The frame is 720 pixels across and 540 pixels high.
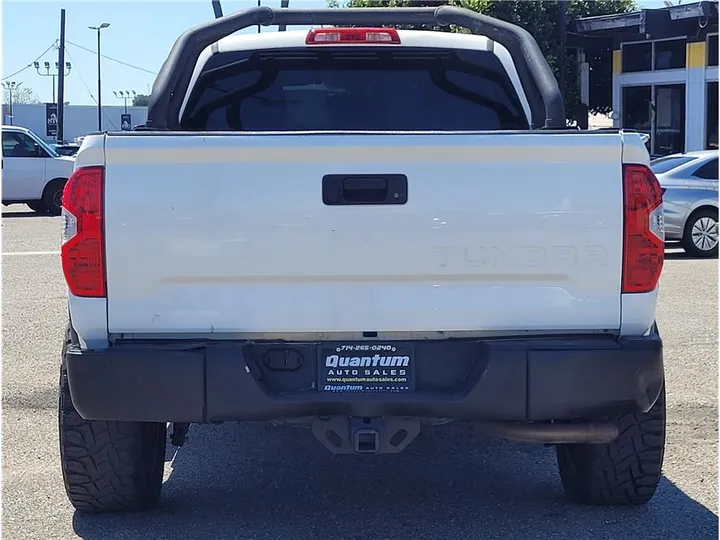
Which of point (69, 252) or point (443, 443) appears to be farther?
point (443, 443)

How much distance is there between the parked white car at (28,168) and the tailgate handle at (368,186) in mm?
18334

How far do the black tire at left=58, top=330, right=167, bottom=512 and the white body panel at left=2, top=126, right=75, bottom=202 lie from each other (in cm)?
1750

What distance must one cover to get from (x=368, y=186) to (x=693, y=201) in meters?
11.3

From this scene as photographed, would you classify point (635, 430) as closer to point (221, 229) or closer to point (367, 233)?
point (367, 233)

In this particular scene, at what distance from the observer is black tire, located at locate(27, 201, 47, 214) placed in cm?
2177

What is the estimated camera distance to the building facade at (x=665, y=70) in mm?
23625

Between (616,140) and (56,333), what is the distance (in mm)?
6231

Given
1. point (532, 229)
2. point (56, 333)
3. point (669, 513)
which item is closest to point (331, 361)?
point (532, 229)

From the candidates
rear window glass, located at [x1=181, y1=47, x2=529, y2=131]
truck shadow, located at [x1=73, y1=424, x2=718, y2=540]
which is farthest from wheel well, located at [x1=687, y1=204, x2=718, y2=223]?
rear window glass, located at [x1=181, y1=47, x2=529, y2=131]

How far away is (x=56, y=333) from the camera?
8773 mm

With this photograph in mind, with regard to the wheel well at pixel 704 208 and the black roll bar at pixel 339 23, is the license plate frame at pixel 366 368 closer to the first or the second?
the black roll bar at pixel 339 23

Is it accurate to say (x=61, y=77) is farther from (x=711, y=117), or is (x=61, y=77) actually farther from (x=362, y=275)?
(x=362, y=275)

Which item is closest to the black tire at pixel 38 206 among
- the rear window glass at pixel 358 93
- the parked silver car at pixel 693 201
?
the parked silver car at pixel 693 201

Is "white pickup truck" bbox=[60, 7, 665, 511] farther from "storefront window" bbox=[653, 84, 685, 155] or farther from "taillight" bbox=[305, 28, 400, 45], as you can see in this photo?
"storefront window" bbox=[653, 84, 685, 155]
